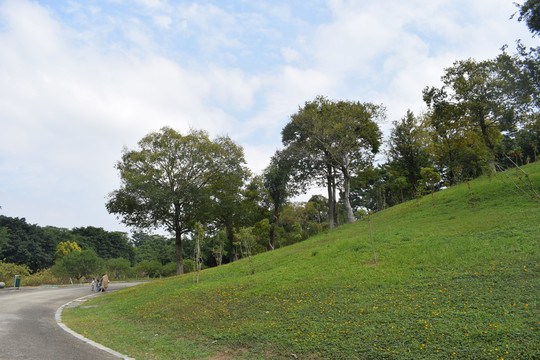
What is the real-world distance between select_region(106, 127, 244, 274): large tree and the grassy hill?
15.6 meters

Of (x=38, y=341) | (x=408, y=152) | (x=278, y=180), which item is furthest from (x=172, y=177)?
(x=408, y=152)

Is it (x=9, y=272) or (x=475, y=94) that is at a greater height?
(x=475, y=94)

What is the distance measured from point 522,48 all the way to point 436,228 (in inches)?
454

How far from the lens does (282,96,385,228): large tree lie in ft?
102

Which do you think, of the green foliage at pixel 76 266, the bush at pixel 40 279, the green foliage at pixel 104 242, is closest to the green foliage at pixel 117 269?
the green foliage at pixel 76 266

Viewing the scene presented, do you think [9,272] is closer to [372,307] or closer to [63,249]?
[63,249]

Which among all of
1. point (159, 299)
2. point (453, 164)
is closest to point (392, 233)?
point (159, 299)

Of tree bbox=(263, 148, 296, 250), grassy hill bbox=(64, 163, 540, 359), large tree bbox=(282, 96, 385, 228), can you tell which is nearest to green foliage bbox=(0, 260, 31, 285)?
grassy hill bbox=(64, 163, 540, 359)

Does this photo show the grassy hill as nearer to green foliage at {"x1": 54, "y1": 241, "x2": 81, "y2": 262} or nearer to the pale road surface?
the pale road surface

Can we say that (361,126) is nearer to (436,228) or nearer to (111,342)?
(436,228)

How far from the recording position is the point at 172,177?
32.1 meters

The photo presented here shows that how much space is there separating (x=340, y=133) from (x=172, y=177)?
1766cm

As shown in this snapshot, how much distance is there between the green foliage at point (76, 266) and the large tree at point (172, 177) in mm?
11898

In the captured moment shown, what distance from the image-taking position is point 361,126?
103ft
